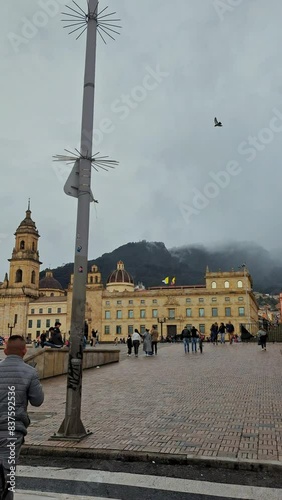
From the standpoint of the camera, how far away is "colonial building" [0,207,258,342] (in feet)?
286

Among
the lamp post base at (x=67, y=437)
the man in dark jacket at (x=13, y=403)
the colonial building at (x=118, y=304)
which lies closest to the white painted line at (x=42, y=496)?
the man in dark jacket at (x=13, y=403)

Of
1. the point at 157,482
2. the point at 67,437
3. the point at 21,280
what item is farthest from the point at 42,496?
the point at 21,280

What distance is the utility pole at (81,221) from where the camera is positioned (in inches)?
258

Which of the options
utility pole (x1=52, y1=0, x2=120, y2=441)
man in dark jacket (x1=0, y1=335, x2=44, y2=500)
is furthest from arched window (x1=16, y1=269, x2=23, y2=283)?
man in dark jacket (x1=0, y1=335, x2=44, y2=500)

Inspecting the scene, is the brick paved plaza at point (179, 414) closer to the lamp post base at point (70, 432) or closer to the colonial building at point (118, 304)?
the lamp post base at point (70, 432)

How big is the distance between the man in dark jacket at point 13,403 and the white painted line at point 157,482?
1812 millimetres

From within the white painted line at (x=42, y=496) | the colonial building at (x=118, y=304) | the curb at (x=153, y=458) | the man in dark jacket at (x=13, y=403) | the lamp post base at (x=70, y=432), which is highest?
the colonial building at (x=118, y=304)

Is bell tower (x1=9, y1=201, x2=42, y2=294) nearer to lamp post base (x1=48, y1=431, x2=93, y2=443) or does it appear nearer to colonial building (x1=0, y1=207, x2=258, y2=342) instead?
colonial building (x1=0, y1=207, x2=258, y2=342)

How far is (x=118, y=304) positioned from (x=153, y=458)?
87.6m

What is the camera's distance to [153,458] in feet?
18.2

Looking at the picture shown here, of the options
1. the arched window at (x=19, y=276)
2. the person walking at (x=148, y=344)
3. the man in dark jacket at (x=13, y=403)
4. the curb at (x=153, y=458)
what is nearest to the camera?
the man in dark jacket at (x=13, y=403)

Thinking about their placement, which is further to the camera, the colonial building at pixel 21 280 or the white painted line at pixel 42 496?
the colonial building at pixel 21 280

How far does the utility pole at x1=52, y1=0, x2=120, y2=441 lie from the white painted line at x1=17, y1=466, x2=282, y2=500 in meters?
1.17

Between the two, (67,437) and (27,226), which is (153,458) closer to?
(67,437)
